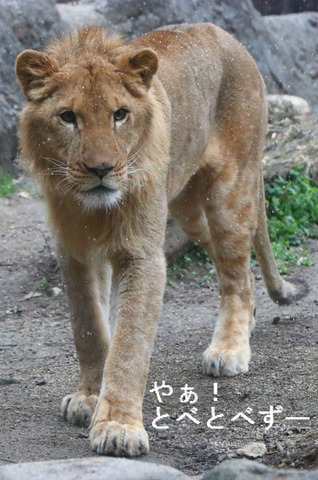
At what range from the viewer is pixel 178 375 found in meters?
4.85

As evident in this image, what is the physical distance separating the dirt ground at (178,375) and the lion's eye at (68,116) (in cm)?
131

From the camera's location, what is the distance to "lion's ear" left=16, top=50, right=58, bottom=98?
3.83m

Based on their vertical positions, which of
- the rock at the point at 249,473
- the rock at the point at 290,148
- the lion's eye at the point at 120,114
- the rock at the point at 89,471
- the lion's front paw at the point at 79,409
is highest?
the lion's eye at the point at 120,114

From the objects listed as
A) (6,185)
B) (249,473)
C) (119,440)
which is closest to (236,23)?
(6,185)

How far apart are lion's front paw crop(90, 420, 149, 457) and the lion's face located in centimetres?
91

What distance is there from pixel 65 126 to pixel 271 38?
7271 millimetres

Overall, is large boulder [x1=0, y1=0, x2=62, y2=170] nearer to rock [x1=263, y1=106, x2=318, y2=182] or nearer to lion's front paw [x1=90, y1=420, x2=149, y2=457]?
rock [x1=263, y1=106, x2=318, y2=182]

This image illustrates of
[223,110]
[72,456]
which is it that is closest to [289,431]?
[72,456]

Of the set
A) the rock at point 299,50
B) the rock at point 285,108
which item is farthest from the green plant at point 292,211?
the rock at point 299,50

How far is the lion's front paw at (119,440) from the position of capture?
352 cm

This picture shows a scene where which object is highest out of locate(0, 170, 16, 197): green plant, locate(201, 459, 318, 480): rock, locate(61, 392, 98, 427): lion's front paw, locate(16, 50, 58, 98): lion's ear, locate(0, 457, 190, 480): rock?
locate(16, 50, 58, 98): lion's ear

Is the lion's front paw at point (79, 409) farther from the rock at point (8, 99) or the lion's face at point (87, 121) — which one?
the rock at point (8, 99)

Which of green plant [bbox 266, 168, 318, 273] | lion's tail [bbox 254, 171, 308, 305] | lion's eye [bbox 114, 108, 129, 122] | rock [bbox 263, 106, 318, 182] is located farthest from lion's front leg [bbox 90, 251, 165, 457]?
rock [bbox 263, 106, 318, 182]

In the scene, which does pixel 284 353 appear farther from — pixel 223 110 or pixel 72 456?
pixel 72 456
